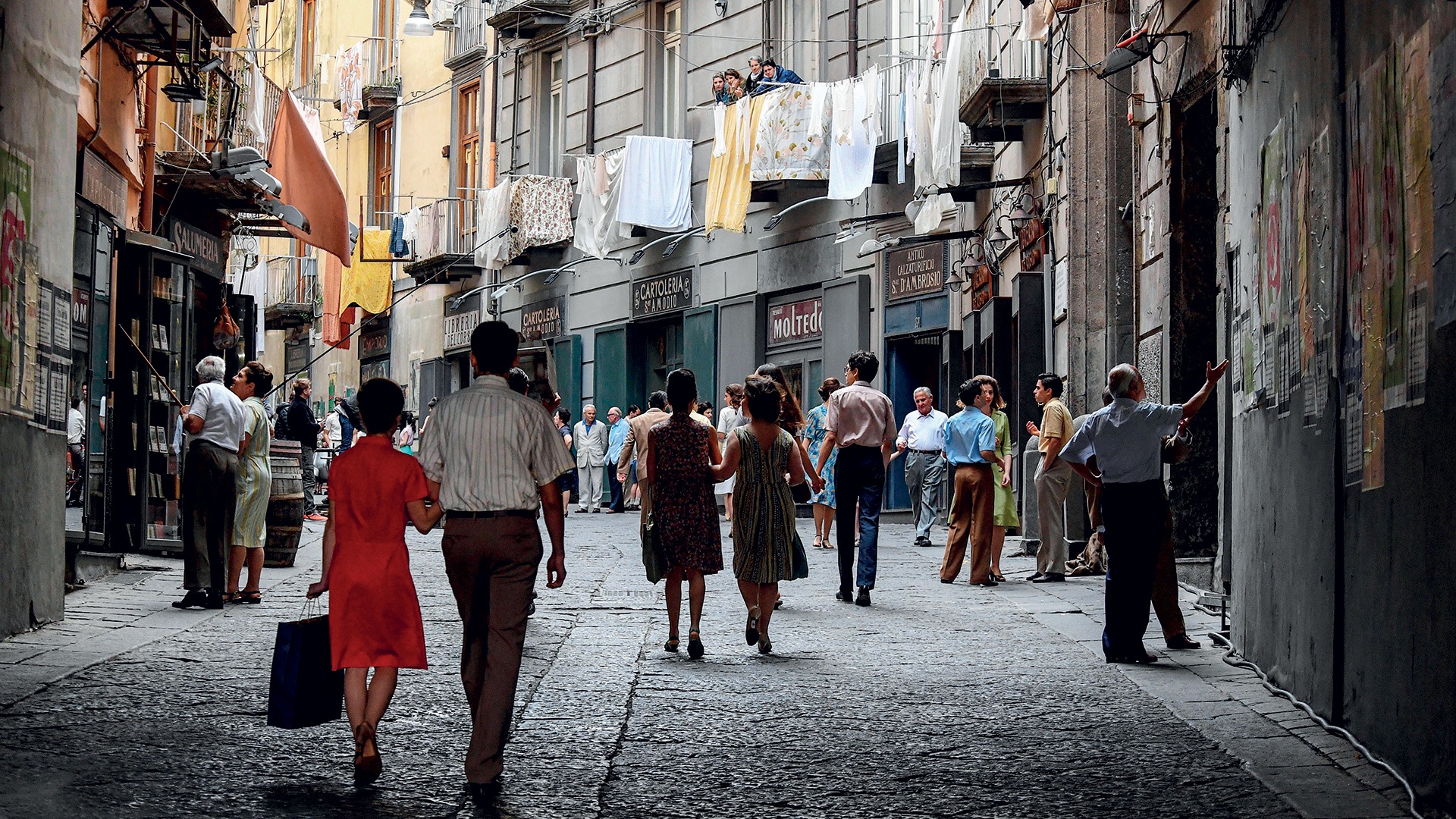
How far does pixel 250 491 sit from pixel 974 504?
5.46 metres

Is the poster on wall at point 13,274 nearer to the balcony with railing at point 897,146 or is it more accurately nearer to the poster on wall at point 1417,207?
the poster on wall at point 1417,207

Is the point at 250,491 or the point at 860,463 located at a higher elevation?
the point at 860,463

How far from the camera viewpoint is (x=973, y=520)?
14.2m

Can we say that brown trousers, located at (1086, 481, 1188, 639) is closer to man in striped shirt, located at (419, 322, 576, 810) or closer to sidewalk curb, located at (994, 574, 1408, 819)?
sidewalk curb, located at (994, 574, 1408, 819)

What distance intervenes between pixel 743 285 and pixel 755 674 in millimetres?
20111

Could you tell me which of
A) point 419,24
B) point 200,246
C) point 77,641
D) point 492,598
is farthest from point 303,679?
point 419,24

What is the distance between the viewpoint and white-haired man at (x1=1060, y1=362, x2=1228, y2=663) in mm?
9320

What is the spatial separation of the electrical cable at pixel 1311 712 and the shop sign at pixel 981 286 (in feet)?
36.9

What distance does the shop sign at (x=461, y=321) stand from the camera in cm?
3784

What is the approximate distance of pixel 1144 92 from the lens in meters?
14.3

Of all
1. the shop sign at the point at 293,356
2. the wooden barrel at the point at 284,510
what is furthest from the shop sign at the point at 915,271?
the shop sign at the point at 293,356

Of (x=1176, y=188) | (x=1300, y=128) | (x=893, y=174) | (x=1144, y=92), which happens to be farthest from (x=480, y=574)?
(x=893, y=174)

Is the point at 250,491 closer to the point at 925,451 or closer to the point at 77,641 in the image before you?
the point at 77,641

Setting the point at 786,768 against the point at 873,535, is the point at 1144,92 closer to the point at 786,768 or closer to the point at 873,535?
the point at 873,535
